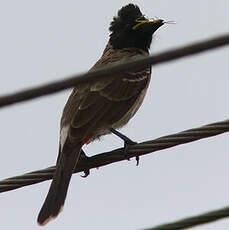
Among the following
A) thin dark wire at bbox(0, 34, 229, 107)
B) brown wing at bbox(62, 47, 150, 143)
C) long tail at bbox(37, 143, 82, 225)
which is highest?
thin dark wire at bbox(0, 34, 229, 107)

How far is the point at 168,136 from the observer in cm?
450

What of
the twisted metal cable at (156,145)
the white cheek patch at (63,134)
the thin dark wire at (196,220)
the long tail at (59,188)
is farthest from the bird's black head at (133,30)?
the thin dark wire at (196,220)

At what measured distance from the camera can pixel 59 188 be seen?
18.6 feet

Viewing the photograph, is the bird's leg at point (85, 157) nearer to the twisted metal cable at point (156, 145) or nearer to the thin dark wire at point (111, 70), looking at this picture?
the twisted metal cable at point (156, 145)

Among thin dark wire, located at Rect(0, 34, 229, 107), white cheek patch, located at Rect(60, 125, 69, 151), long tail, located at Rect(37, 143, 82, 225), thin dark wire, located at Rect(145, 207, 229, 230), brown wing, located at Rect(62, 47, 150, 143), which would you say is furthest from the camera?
brown wing, located at Rect(62, 47, 150, 143)

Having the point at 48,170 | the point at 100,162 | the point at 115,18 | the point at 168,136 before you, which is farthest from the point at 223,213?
the point at 115,18

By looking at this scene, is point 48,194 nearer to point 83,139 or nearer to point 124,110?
point 83,139

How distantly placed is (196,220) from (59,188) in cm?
303

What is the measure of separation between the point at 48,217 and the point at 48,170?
2.22 feet

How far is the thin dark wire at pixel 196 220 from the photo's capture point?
2750mm

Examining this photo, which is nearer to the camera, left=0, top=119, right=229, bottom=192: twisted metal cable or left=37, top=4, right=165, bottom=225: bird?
left=0, top=119, right=229, bottom=192: twisted metal cable

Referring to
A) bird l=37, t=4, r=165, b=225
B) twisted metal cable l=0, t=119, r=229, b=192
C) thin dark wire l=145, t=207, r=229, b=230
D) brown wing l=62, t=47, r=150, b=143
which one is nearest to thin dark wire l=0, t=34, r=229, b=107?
thin dark wire l=145, t=207, r=229, b=230

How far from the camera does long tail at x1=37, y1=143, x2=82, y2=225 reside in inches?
219

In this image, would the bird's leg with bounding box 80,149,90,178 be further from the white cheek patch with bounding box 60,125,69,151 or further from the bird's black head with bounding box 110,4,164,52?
the bird's black head with bounding box 110,4,164,52
